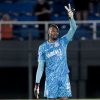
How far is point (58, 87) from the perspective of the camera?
10922 millimetres

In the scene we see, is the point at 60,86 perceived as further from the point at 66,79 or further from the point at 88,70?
the point at 88,70

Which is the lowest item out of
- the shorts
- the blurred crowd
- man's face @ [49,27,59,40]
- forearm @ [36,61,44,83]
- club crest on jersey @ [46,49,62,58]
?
the shorts

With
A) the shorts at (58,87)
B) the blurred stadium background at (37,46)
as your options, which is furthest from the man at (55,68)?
the blurred stadium background at (37,46)

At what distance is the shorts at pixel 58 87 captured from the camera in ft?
35.6

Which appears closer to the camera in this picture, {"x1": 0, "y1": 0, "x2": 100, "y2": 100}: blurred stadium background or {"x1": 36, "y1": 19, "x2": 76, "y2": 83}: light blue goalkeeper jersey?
{"x1": 36, "y1": 19, "x2": 76, "y2": 83}: light blue goalkeeper jersey

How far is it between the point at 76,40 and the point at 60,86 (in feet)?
24.5

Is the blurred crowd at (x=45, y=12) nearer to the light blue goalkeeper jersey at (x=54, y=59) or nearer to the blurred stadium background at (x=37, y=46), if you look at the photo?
the blurred stadium background at (x=37, y=46)

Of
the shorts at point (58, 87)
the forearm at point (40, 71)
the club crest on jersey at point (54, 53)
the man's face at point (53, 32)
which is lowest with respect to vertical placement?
the shorts at point (58, 87)

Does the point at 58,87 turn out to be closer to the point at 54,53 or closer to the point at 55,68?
the point at 55,68

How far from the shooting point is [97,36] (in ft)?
61.0

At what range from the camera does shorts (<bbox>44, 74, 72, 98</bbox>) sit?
35.6 feet

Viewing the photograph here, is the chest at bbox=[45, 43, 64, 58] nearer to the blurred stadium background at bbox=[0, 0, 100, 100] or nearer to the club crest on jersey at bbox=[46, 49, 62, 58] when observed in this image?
the club crest on jersey at bbox=[46, 49, 62, 58]

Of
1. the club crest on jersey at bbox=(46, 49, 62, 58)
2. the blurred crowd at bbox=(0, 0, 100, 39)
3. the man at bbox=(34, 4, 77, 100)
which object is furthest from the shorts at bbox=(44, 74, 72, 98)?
the blurred crowd at bbox=(0, 0, 100, 39)

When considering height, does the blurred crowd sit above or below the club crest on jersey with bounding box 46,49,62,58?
above
